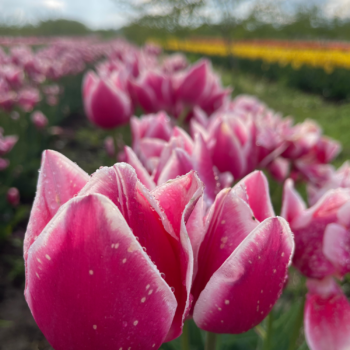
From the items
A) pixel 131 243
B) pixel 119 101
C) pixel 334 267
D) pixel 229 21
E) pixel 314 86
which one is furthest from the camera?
pixel 314 86

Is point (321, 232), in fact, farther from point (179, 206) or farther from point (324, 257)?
point (179, 206)

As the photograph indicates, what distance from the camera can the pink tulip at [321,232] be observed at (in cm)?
51

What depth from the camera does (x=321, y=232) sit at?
0.52 metres

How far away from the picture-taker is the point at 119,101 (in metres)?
1.29

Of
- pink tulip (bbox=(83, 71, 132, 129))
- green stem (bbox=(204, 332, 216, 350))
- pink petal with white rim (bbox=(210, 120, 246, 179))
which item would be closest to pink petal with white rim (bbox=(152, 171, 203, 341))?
green stem (bbox=(204, 332, 216, 350))

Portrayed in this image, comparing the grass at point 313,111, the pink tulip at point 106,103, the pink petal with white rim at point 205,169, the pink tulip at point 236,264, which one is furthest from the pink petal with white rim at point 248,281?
the grass at point 313,111

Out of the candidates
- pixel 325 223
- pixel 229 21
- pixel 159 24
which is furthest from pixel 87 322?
pixel 159 24

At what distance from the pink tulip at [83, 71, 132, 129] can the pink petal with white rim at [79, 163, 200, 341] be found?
3.18 feet

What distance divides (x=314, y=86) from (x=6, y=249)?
10172 mm

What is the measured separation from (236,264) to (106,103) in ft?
3.36

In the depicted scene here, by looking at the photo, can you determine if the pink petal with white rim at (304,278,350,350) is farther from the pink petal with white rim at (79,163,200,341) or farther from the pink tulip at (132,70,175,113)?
the pink tulip at (132,70,175,113)

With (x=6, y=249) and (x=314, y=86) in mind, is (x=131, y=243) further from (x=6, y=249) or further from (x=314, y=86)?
(x=314, y=86)

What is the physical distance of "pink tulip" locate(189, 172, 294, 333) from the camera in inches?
13.7

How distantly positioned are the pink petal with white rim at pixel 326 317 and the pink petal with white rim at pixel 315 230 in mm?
40
